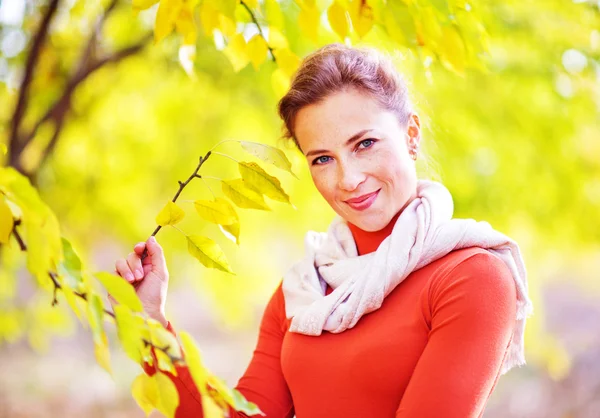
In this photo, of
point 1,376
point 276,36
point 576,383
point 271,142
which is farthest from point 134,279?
point 1,376

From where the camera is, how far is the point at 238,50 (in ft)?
5.08

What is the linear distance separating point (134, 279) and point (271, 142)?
3.17 metres

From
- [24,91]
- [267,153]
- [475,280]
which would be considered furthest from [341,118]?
[24,91]

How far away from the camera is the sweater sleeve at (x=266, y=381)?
1.58 m

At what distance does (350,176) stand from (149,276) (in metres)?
0.44

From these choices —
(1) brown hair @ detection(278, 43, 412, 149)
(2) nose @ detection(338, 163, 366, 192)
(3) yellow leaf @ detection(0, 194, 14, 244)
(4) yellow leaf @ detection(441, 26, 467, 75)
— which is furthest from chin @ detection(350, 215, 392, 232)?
(3) yellow leaf @ detection(0, 194, 14, 244)

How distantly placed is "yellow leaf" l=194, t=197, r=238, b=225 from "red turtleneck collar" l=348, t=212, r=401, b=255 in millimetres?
478

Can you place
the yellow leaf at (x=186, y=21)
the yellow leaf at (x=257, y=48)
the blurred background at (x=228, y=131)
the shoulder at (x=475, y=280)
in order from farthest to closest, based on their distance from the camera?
the blurred background at (x=228, y=131)
the yellow leaf at (x=257, y=48)
the yellow leaf at (x=186, y=21)
the shoulder at (x=475, y=280)

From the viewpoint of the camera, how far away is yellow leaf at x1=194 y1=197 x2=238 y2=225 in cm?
121

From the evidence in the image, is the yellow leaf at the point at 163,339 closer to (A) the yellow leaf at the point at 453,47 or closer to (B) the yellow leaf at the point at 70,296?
(B) the yellow leaf at the point at 70,296

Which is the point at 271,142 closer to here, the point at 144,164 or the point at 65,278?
the point at 144,164

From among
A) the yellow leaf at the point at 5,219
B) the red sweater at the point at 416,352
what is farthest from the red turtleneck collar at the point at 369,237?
the yellow leaf at the point at 5,219

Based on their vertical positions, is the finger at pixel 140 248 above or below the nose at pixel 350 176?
below

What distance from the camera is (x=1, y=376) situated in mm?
9328
